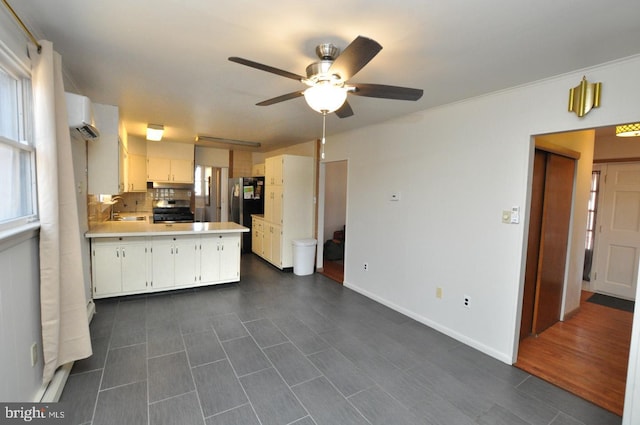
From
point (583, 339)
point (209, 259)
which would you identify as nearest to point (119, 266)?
point (209, 259)

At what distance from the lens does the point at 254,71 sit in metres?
2.37

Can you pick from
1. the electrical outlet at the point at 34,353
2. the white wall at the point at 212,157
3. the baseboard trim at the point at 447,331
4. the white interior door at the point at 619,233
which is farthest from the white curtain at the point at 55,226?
the white interior door at the point at 619,233

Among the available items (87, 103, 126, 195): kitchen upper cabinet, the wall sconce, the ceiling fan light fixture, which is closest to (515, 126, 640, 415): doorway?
the wall sconce

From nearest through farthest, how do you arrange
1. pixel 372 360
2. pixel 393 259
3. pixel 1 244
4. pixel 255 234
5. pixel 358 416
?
pixel 1 244, pixel 358 416, pixel 372 360, pixel 393 259, pixel 255 234

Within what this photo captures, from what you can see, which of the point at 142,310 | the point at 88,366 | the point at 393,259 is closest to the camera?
the point at 88,366

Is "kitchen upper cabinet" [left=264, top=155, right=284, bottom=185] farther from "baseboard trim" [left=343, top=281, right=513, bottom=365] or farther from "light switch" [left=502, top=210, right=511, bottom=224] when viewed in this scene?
"light switch" [left=502, top=210, right=511, bottom=224]

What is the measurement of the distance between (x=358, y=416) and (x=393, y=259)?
→ 6.91 ft

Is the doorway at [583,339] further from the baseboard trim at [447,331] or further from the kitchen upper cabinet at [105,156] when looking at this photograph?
the kitchen upper cabinet at [105,156]

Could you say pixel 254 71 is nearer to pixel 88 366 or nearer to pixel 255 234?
pixel 88 366

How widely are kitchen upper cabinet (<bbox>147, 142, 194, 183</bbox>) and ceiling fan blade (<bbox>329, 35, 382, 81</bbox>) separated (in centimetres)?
537

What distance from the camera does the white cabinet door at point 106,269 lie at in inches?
141

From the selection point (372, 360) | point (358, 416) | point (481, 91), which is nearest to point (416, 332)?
point (372, 360)

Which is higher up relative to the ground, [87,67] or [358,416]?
[87,67]

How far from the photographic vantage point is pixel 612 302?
425 cm
